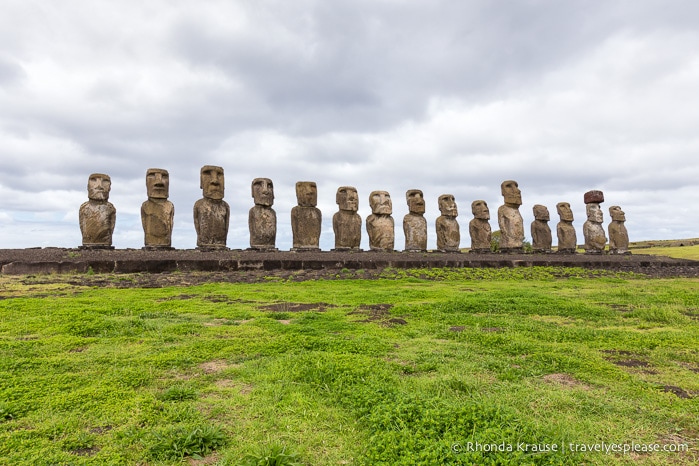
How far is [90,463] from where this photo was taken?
2256mm

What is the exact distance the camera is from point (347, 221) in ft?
63.4

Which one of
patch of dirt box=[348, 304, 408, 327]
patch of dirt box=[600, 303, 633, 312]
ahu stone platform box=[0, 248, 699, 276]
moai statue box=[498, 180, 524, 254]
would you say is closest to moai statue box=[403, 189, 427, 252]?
ahu stone platform box=[0, 248, 699, 276]

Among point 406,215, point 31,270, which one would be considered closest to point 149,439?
point 31,270

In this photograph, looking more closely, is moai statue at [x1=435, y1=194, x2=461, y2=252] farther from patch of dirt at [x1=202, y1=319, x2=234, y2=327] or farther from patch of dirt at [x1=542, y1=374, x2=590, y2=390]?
patch of dirt at [x1=542, y1=374, x2=590, y2=390]

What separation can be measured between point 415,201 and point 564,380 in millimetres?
18013

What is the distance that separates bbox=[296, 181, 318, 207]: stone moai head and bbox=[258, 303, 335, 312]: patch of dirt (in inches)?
447

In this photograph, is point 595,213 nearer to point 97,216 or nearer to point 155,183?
point 155,183

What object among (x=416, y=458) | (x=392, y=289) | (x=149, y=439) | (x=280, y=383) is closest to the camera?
(x=416, y=458)

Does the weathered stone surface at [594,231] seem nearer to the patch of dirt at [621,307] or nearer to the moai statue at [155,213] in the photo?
the patch of dirt at [621,307]

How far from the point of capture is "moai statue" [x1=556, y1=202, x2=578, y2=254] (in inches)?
992

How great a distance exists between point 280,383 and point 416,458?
150 centimetres

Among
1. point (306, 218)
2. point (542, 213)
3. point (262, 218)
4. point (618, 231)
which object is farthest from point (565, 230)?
point (262, 218)

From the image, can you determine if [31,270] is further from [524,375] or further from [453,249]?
[453,249]

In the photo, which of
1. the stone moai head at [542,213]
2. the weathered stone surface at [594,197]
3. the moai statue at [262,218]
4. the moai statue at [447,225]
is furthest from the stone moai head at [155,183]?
the weathered stone surface at [594,197]
